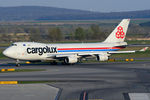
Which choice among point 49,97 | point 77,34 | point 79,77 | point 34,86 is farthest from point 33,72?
point 77,34

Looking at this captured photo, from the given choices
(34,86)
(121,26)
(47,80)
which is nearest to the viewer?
(34,86)

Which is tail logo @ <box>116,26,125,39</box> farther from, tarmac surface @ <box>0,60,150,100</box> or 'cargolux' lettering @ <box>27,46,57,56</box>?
tarmac surface @ <box>0,60,150,100</box>

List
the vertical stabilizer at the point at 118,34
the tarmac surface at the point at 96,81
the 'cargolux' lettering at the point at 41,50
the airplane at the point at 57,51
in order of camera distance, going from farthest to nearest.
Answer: the vertical stabilizer at the point at 118,34
the 'cargolux' lettering at the point at 41,50
the airplane at the point at 57,51
the tarmac surface at the point at 96,81

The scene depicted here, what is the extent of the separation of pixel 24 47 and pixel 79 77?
58.1 ft

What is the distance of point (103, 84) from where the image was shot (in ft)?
129

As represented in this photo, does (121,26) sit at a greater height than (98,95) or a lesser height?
greater

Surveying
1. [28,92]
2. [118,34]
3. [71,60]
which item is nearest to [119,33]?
[118,34]

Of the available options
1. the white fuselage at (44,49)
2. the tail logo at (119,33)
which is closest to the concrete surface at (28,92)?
the white fuselage at (44,49)

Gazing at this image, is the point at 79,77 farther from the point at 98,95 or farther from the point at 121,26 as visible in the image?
the point at 121,26

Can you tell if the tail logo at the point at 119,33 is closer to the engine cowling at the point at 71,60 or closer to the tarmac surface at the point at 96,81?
the engine cowling at the point at 71,60

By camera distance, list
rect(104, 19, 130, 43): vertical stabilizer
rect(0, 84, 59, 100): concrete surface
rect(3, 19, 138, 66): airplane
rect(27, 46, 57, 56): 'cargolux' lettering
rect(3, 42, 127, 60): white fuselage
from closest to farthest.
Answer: rect(0, 84, 59, 100): concrete surface
rect(3, 42, 127, 60): white fuselage
rect(3, 19, 138, 66): airplane
rect(27, 46, 57, 56): 'cargolux' lettering
rect(104, 19, 130, 43): vertical stabilizer

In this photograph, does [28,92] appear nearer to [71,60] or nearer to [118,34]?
[71,60]

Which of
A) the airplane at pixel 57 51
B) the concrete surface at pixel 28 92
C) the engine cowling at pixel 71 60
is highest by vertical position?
the airplane at pixel 57 51

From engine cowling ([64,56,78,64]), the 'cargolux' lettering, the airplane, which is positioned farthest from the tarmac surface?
the 'cargolux' lettering
